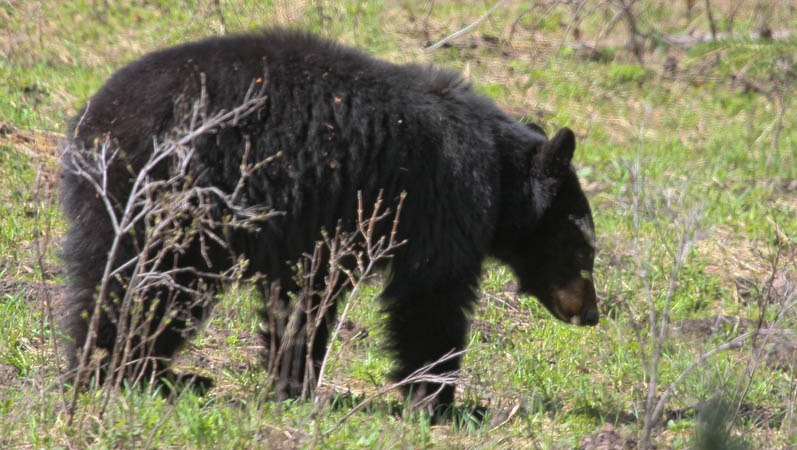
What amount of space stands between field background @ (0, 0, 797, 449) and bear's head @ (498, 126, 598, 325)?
35cm

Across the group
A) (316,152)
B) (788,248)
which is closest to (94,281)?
(316,152)

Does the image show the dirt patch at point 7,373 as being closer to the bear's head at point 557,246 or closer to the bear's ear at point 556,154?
the bear's head at point 557,246

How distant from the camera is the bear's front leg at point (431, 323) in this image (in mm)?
4676

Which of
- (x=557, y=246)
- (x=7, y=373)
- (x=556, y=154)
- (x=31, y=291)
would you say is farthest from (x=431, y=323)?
(x=31, y=291)

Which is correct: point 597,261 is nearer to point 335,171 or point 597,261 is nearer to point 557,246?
point 557,246

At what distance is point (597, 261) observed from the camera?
6.79 metres

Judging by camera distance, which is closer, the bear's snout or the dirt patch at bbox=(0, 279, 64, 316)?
the bear's snout

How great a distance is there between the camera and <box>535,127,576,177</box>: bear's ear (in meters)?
4.77

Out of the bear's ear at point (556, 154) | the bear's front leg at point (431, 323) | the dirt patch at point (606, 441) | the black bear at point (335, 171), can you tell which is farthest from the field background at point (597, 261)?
the bear's ear at point (556, 154)

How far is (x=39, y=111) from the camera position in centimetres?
733

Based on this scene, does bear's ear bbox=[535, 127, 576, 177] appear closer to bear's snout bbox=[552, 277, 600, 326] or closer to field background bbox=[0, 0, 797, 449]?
field background bbox=[0, 0, 797, 449]

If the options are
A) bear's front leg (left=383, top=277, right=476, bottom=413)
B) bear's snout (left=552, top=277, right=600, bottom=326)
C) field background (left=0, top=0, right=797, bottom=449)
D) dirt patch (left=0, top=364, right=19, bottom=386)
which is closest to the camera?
field background (left=0, top=0, right=797, bottom=449)

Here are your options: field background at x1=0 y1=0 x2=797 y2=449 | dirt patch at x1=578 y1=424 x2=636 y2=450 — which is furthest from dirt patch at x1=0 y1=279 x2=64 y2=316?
dirt patch at x1=578 y1=424 x2=636 y2=450

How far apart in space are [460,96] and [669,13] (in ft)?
25.9
